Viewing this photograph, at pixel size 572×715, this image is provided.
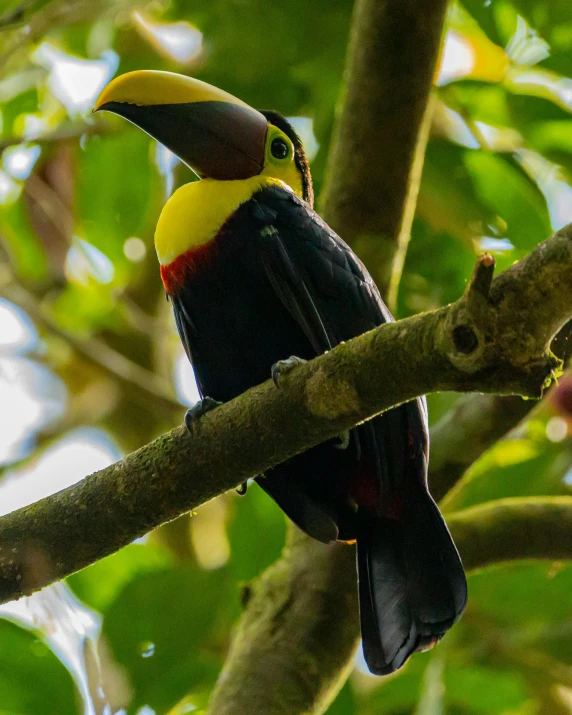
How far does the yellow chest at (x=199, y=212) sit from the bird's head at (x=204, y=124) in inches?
4.9

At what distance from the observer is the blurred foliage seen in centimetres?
→ 344

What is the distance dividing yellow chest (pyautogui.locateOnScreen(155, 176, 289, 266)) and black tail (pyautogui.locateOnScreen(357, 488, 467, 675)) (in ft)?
3.70

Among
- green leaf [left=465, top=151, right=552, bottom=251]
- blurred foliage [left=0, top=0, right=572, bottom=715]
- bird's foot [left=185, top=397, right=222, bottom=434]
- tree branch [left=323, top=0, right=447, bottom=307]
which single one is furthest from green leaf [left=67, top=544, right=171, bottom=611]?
green leaf [left=465, top=151, right=552, bottom=251]

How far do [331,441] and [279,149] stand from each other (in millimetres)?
1218

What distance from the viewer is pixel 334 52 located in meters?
4.11

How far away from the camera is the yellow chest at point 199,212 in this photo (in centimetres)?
333

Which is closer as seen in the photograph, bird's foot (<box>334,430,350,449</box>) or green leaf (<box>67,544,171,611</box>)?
bird's foot (<box>334,430,350,449</box>)

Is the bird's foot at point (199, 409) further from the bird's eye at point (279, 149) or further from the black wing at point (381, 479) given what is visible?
the bird's eye at point (279, 149)

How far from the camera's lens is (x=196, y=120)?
3580mm

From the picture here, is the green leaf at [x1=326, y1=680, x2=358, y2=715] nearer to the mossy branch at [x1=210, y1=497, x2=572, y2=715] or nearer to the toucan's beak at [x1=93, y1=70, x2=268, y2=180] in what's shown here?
the mossy branch at [x1=210, y1=497, x2=572, y2=715]

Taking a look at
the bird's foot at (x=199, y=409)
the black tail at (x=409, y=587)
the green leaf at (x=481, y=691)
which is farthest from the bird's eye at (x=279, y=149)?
the green leaf at (x=481, y=691)

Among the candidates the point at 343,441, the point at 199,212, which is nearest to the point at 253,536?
the point at 343,441

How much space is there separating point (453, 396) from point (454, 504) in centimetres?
51

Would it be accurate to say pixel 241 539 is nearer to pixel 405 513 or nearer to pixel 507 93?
pixel 405 513
